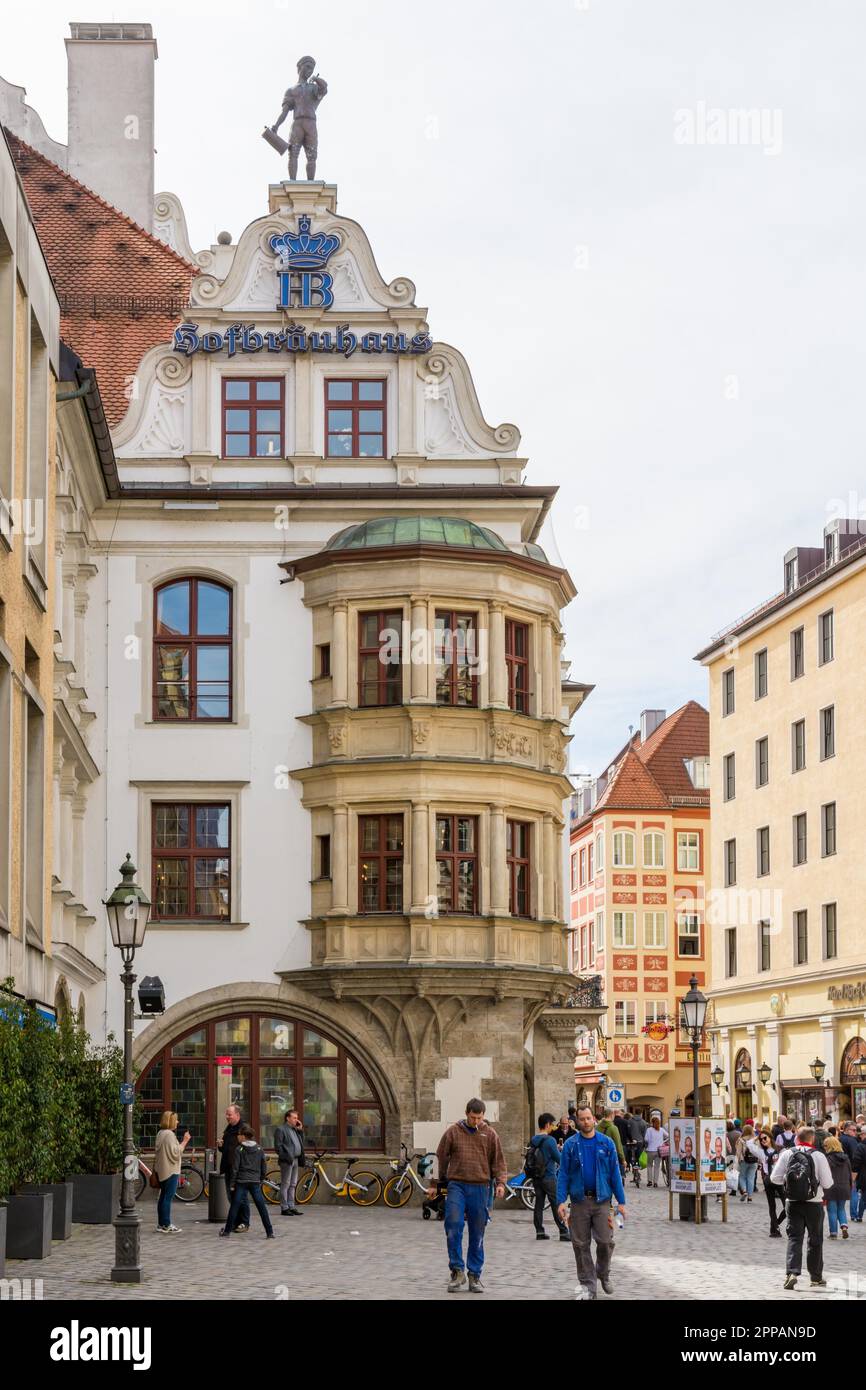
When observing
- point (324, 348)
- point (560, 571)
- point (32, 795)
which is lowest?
point (32, 795)

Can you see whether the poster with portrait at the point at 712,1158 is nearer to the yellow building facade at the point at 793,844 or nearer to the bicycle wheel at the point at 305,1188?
the bicycle wheel at the point at 305,1188

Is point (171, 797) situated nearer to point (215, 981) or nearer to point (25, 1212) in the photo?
point (215, 981)

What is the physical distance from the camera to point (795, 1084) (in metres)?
62.7

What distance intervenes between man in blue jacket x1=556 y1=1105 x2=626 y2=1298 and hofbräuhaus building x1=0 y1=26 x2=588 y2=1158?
1683 cm

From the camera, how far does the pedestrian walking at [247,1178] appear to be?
Answer: 26.1 meters

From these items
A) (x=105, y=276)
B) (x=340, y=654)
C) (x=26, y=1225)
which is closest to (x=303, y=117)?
(x=105, y=276)

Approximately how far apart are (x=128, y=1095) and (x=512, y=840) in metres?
16.5

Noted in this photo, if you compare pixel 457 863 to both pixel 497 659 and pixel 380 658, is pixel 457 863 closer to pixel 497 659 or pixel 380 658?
Answer: pixel 497 659

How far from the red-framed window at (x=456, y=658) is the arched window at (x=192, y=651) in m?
3.98

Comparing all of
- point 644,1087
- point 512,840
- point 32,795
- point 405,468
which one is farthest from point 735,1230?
point 644,1087

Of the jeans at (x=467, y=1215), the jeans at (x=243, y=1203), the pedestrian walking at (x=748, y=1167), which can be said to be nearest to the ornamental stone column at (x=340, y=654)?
the jeans at (x=243, y=1203)

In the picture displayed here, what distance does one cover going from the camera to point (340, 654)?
37.4m

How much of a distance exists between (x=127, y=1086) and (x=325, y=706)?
16456 mm

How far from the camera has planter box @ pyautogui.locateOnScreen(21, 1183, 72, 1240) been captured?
24969mm
